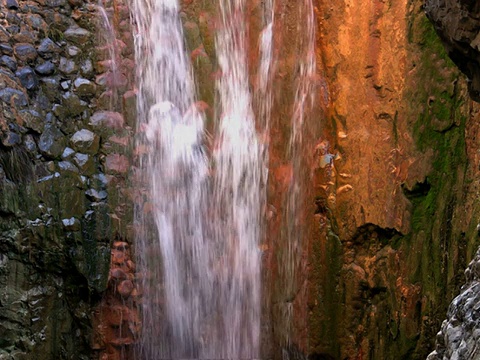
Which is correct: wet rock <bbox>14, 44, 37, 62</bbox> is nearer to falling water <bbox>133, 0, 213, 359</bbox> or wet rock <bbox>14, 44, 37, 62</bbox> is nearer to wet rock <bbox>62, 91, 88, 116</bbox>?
wet rock <bbox>62, 91, 88, 116</bbox>

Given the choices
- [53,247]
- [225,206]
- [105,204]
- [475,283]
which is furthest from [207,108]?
[475,283]

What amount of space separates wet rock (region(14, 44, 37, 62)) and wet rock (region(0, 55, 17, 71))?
0.16 ft

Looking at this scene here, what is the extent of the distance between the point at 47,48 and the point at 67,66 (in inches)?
6.6

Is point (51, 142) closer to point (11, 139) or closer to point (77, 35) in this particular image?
point (11, 139)

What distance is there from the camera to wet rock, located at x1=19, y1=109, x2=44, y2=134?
158 inches

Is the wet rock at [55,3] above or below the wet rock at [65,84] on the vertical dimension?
above

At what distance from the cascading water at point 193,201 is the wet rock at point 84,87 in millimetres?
345

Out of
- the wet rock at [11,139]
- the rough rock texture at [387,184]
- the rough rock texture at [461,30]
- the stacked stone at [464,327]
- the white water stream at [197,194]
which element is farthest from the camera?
the white water stream at [197,194]

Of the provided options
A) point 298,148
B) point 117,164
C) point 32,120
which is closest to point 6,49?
point 32,120

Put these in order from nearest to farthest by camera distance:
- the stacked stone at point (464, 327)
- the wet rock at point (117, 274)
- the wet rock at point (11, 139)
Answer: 1. the stacked stone at point (464, 327)
2. the wet rock at point (11, 139)
3. the wet rock at point (117, 274)

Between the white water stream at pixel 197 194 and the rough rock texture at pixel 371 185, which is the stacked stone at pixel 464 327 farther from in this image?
the white water stream at pixel 197 194

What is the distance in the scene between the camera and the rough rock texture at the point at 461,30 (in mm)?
1852

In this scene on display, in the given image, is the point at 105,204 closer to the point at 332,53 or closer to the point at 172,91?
the point at 172,91

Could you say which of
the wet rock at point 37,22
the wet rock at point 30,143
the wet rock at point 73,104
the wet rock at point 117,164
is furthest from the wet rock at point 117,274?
the wet rock at point 37,22
